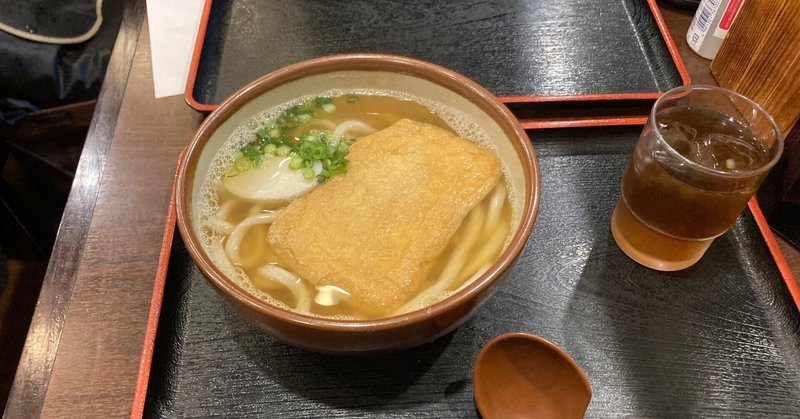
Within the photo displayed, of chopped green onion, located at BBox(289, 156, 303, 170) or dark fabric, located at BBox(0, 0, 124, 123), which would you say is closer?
chopped green onion, located at BBox(289, 156, 303, 170)

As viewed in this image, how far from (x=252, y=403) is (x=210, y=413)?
0.27 ft

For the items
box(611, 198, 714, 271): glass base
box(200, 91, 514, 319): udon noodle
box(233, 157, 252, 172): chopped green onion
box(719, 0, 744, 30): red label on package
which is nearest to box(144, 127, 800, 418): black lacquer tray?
box(611, 198, 714, 271): glass base

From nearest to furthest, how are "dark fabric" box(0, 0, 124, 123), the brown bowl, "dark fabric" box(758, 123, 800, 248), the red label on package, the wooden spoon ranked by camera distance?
1. the brown bowl
2. the wooden spoon
3. "dark fabric" box(758, 123, 800, 248)
4. the red label on package
5. "dark fabric" box(0, 0, 124, 123)

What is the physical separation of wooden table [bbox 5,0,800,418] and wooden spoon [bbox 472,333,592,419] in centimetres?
69

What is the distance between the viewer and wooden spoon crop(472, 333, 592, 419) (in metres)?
1.13

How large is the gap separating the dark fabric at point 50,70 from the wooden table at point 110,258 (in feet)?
1.42

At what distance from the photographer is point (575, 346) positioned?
4.05 feet

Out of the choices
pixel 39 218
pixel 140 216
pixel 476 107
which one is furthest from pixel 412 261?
pixel 39 218

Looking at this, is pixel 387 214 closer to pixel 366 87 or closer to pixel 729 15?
pixel 366 87

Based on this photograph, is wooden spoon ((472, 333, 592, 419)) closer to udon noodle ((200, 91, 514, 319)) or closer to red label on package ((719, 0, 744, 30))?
udon noodle ((200, 91, 514, 319))

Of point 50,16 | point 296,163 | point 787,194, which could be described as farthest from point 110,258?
point 787,194

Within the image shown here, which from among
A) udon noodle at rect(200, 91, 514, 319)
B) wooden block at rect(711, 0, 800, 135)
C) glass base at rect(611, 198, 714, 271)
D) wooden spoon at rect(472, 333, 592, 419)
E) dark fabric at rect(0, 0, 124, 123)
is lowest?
dark fabric at rect(0, 0, 124, 123)

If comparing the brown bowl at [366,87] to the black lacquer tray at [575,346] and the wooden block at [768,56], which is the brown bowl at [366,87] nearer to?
the black lacquer tray at [575,346]

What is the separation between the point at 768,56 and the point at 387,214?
4.19 feet
